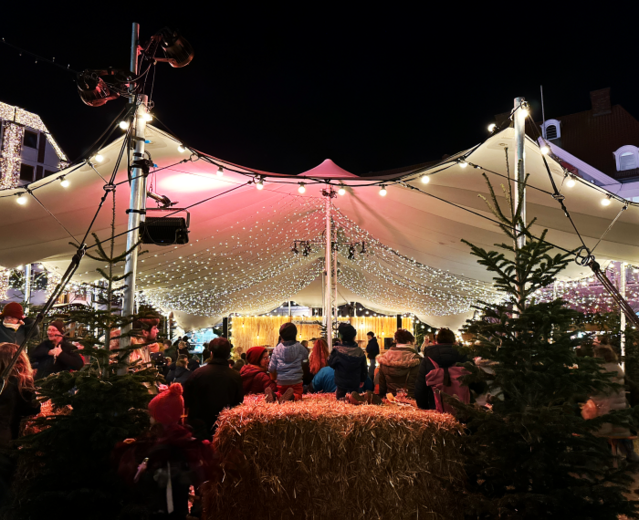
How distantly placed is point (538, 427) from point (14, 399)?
330 centimetres

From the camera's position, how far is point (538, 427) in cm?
248

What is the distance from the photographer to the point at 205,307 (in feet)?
48.2

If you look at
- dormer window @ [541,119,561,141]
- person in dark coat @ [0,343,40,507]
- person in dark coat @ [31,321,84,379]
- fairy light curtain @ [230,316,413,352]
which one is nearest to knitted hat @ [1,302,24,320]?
person in dark coat @ [31,321,84,379]

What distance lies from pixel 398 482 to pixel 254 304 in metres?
12.8

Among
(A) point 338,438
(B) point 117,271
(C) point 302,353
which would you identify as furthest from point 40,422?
(B) point 117,271

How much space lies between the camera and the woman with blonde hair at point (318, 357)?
5.80 metres

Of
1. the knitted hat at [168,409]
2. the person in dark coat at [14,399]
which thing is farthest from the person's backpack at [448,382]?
the person in dark coat at [14,399]

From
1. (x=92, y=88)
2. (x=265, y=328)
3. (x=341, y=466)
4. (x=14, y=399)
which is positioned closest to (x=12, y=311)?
(x=14, y=399)

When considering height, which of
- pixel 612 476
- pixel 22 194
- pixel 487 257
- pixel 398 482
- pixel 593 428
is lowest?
pixel 398 482

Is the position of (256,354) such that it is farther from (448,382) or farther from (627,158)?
(627,158)

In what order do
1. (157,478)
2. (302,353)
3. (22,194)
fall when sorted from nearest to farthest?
(157,478) < (302,353) < (22,194)

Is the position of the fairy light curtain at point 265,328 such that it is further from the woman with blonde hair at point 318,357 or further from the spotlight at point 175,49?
the spotlight at point 175,49

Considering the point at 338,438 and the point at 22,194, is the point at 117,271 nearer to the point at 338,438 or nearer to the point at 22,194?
the point at 22,194

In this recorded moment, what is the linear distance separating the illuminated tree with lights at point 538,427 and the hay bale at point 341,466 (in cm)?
22
